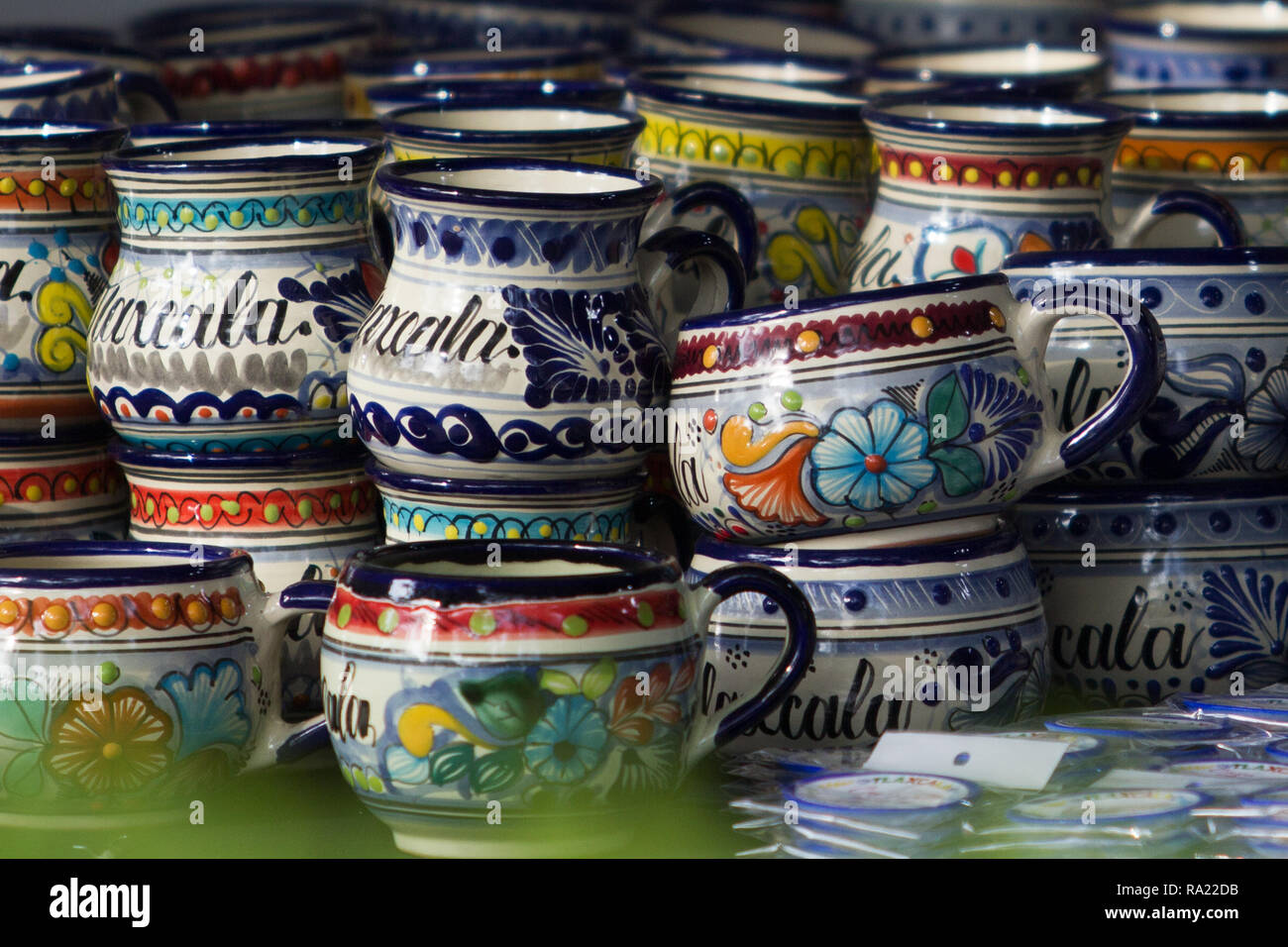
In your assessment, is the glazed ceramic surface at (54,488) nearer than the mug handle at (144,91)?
Yes

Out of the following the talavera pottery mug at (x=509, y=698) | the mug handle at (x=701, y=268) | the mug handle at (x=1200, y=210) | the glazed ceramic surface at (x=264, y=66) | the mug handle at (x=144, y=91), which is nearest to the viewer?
the talavera pottery mug at (x=509, y=698)

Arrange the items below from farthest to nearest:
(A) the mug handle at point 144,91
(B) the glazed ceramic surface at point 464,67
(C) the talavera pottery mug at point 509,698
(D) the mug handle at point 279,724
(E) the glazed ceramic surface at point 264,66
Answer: (E) the glazed ceramic surface at point 264,66
(B) the glazed ceramic surface at point 464,67
(A) the mug handle at point 144,91
(D) the mug handle at point 279,724
(C) the talavera pottery mug at point 509,698

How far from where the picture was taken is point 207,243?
3.40 ft

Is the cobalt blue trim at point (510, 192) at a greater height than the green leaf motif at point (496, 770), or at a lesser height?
greater

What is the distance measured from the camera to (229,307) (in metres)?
1.03

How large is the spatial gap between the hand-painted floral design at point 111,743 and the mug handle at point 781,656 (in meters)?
0.24

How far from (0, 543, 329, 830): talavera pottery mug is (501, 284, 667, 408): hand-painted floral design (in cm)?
15

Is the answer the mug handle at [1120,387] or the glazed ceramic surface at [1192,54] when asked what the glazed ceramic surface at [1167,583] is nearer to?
the mug handle at [1120,387]

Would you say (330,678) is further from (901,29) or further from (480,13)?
(901,29)

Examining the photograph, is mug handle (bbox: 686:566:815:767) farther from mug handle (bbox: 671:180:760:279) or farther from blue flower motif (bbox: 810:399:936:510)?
mug handle (bbox: 671:180:760:279)

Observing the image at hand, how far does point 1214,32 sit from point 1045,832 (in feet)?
3.21

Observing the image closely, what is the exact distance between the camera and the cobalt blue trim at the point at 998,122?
3.65ft

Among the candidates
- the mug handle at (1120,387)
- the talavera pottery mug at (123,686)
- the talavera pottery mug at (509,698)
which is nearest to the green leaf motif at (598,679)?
the talavera pottery mug at (509,698)

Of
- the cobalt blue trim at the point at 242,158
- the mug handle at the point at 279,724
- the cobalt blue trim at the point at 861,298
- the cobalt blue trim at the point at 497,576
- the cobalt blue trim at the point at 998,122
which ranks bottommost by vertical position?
the mug handle at the point at 279,724
